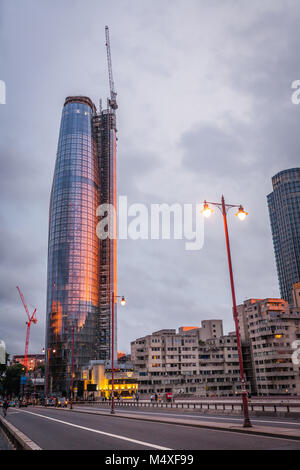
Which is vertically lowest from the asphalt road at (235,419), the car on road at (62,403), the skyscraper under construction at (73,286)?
the car on road at (62,403)

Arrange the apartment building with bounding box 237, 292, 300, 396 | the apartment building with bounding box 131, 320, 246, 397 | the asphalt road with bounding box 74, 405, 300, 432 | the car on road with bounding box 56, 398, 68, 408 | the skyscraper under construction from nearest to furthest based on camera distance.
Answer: the asphalt road with bounding box 74, 405, 300, 432
the car on road with bounding box 56, 398, 68, 408
the apartment building with bounding box 237, 292, 300, 396
the apartment building with bounding box 131, 320, 246, 397
the skyscraper under construction

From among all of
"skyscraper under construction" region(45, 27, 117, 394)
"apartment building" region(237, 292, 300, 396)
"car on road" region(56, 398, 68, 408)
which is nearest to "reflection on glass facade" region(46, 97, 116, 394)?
"skyscraper under construction" region(45, 27, 117, 394)

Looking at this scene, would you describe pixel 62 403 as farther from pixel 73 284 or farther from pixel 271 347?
pixel 73 284

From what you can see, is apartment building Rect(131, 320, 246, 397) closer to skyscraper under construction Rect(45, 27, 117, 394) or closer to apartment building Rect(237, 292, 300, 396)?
apartment building Rect(237, 292, 300, 396)

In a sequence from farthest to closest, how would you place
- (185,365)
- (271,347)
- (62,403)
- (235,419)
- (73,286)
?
1. (73,286)
2. (185,365)
3. (271,347)
4. (62,403)
5. (235,419)

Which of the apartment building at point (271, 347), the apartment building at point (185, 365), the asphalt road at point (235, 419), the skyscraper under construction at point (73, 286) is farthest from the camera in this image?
the skyscraper under construction at point (73, 286)

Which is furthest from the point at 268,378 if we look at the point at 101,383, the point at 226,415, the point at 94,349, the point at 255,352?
the point at 226,415

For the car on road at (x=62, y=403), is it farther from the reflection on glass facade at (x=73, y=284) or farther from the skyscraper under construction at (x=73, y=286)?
the reflection on glass facade at (x=73, y=284)

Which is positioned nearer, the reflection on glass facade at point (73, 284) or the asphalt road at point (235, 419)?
the asphalt road at point (235, 419)

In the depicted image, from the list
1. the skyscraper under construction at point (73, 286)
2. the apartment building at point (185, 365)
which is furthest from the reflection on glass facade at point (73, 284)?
the apartment building at point (185, 365)

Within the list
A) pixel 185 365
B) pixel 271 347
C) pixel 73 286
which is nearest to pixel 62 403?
pixel 185 365

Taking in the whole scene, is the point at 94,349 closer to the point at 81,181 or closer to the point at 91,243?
the point at 91,243

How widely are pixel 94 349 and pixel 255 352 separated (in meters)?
80.9

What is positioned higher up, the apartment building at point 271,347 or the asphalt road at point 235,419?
the apartment building at point 271,347
